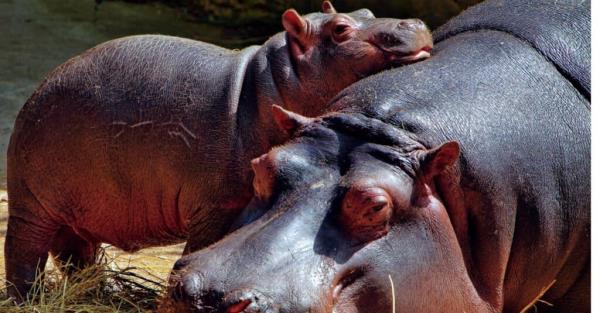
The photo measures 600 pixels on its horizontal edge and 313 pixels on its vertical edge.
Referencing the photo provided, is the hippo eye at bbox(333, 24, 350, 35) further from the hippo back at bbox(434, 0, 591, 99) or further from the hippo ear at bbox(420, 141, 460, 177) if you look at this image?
→ the hippo ear at bbox(420, 141, 460, 177)

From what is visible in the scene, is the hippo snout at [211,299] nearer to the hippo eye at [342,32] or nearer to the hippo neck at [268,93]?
the hippo neck at [268,93]

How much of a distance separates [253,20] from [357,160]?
6.23 meters

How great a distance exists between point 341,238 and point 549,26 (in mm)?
1240

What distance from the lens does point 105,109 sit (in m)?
4.46

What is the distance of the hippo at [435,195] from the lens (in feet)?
9.17

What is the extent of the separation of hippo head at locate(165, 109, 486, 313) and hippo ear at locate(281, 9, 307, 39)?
122cm

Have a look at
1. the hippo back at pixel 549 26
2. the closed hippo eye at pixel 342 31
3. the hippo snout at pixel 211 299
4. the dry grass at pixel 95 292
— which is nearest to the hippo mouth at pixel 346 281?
the hippo snout at pixel 211 299

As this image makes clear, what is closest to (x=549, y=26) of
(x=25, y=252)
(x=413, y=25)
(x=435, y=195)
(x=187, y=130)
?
(x=413, y=25)

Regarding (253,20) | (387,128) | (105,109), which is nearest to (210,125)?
(105,109)

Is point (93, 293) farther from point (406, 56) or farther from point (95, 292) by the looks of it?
point (406, 56)

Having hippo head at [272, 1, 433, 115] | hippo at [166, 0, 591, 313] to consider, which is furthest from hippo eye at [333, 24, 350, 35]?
hippo at [166, 0, 591, 313]

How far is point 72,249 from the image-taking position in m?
4.96

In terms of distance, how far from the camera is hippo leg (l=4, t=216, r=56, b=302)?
15.3 ft

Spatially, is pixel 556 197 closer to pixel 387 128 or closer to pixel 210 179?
pixel 387 128
